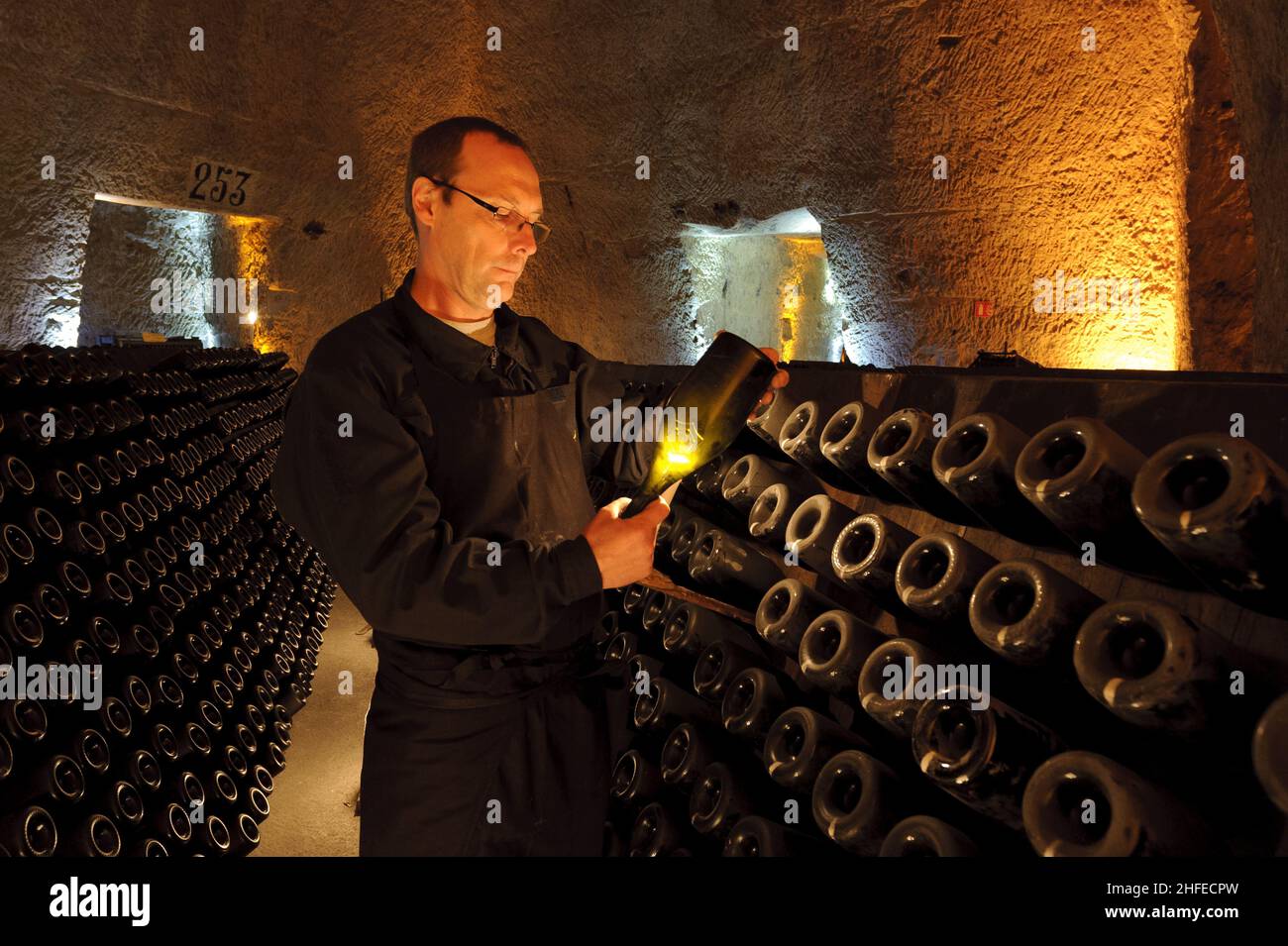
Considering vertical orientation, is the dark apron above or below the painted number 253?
below

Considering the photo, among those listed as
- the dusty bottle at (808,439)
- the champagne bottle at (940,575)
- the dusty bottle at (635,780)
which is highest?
the dusty bottle at (808,439)

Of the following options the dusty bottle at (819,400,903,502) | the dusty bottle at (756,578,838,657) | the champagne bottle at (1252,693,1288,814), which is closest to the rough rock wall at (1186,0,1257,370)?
the dusty bottle at (819,400,903,502)

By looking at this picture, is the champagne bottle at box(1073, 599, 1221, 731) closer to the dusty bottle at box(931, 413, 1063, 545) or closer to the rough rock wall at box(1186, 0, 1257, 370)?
the dusty bottle at box(931, 413, 1063, 545)

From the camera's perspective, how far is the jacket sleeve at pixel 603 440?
179 cm

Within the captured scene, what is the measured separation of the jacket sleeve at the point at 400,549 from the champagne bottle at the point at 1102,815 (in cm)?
68

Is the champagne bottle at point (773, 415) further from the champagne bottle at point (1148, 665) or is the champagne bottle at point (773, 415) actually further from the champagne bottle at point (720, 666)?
the champagne bottle at point (1148, 665)

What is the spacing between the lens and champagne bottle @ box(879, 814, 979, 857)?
1.20 m

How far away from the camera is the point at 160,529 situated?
3400mm

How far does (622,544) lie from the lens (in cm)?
138

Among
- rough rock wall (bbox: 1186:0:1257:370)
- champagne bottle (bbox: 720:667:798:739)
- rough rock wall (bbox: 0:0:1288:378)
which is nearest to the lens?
champagne bottle (bbox: 720:667:798:739)

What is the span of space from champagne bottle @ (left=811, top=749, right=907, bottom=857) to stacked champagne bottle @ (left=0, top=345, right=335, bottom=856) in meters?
1.84

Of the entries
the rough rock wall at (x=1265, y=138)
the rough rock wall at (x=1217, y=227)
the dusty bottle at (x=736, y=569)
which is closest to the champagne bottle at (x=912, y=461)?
the dusty bottle at (x=736, y=569)

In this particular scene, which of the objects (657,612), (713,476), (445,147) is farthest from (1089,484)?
(657,612)
